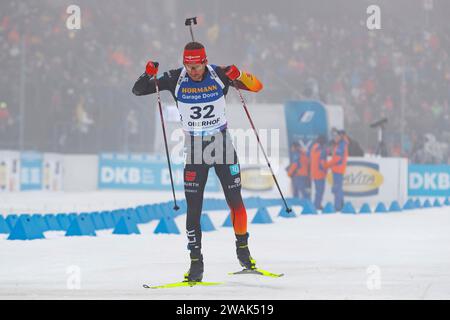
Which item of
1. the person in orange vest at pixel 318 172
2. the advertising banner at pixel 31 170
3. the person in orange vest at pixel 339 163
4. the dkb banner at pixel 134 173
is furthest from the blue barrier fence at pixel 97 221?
the dkb banner at pixel 134 173

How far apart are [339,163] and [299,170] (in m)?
1.94

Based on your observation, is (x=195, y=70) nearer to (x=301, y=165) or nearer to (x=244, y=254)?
(x=244, y=254)

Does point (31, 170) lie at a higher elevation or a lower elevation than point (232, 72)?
lower

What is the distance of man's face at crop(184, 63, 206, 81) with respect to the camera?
21.7 ft

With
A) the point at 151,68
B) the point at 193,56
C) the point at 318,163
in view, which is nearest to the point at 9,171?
the point at 318,163

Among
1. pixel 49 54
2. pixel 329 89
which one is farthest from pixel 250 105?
pixel 49 54

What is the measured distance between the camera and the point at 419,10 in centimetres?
3059

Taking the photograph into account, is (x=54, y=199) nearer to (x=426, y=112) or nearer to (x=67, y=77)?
(x=67, y=77)

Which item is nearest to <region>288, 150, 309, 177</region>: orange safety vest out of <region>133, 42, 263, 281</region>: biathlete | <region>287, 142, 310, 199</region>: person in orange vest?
<region>287, 142, 310, 199</region>: person in orange vest

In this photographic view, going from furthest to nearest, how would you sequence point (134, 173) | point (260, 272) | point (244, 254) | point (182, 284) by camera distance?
point (134, 173) < point (244, 254) < point (260, 272) < point (182, 284)

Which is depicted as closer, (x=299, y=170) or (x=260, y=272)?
(x=260, y=272)

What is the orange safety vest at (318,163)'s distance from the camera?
18.9 metres

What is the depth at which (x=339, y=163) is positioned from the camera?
60.4 feet

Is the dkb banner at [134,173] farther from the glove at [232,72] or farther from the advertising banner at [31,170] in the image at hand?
the glove at [232,72]
